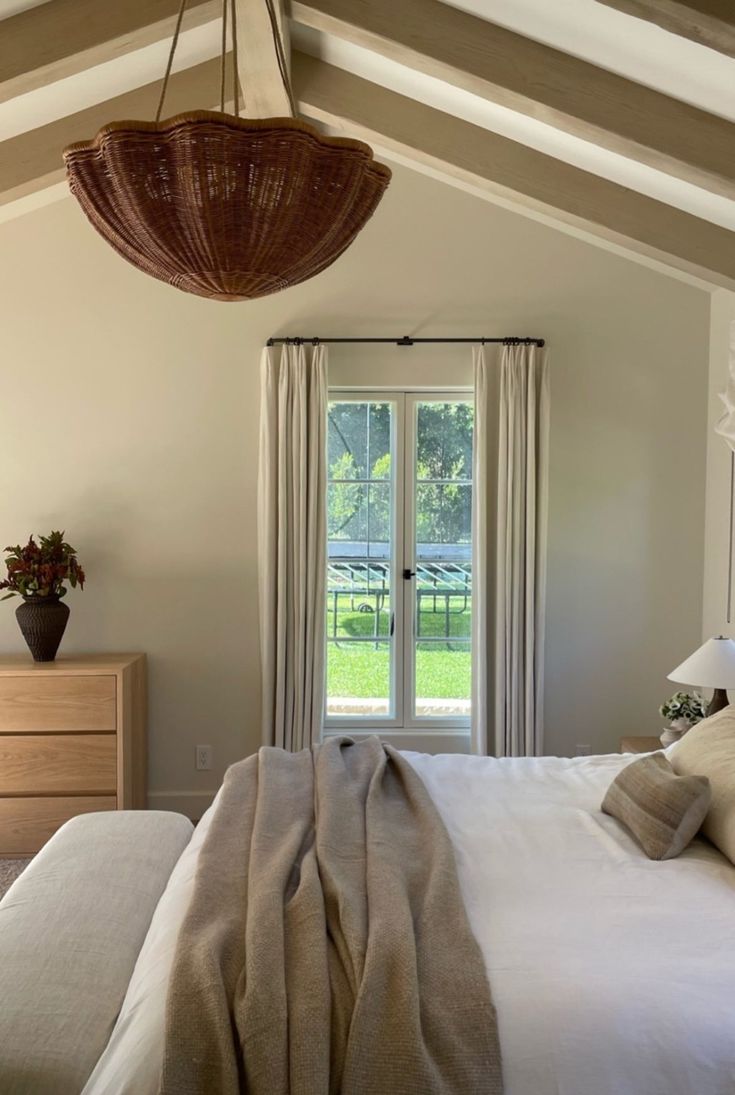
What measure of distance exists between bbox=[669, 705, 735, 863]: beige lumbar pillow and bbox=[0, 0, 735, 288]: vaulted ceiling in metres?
1.66

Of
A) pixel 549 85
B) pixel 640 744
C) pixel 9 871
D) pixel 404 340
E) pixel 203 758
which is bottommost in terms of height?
pixel 9 871

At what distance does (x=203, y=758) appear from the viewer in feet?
15.6

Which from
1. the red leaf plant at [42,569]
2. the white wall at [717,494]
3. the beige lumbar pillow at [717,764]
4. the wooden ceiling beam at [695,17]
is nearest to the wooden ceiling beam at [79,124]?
the red leaf plant at [42,569]

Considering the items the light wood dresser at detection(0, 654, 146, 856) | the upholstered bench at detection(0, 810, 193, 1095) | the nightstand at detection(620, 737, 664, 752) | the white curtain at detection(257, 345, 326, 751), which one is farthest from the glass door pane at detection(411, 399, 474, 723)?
the upholstered bench at detection(0, 810, 193, 1095)

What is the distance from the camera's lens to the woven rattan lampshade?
1.73m

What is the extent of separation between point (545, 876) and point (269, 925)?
753mm

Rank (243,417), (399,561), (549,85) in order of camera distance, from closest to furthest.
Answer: (549,85) → (243,417) → (399,561)

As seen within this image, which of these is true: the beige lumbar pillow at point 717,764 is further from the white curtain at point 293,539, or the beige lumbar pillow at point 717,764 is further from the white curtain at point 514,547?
the white curtain at point 293,539

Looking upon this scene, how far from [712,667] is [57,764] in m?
2.76

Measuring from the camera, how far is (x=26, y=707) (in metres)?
4.18

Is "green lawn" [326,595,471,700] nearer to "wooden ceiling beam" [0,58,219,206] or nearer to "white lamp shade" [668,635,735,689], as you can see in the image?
"white lamp shade" [668,635,735,689]

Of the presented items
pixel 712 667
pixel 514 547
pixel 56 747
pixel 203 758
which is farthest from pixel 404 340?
pixel 56 747

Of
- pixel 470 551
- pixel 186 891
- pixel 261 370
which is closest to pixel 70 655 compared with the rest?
pixel 261 370

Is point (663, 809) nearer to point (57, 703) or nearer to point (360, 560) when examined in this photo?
point (360, 560)
